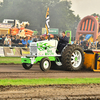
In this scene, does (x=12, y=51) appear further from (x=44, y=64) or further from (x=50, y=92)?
(x=50, y=92)

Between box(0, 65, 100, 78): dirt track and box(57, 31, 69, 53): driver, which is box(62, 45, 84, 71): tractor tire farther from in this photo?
box(0, 65, 100, 78): dirt track

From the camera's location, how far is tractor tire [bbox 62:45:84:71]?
35.1 feet

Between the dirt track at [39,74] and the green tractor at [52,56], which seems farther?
the green tractor at [52,56]

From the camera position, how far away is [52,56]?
10.9 meters

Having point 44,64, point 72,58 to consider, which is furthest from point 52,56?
point 72,58

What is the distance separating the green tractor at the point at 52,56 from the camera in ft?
34.1

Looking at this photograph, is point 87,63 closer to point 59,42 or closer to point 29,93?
point 59,42

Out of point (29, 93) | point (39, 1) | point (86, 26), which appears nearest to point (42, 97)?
point (29, 93)

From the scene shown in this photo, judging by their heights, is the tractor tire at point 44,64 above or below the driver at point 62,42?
below

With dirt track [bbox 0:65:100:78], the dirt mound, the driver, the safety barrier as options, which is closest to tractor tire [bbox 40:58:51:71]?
dirt track [bbox 0:65:100:78]

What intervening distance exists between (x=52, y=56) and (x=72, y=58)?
3.04 feet

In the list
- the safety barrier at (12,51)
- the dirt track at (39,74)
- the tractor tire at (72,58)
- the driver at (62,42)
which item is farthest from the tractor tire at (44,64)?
the safety barrier at (12,51)

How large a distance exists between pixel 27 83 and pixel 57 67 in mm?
4894

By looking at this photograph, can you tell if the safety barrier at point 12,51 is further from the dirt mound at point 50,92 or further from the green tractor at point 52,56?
the dirt mound at point 50,92
